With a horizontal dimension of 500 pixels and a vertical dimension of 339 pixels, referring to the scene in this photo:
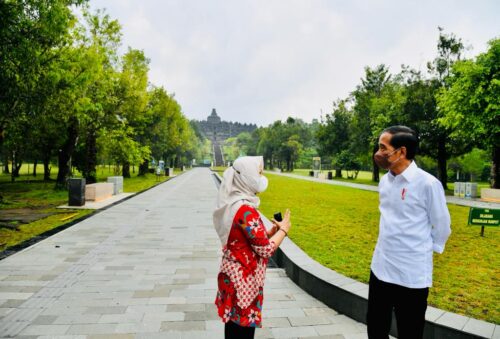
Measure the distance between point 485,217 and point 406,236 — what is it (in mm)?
8127

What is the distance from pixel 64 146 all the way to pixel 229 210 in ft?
77.4

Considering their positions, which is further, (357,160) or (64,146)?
(357,160)

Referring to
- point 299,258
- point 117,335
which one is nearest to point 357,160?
point 299,258

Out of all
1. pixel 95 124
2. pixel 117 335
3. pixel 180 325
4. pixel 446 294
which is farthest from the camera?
pixel 95 124

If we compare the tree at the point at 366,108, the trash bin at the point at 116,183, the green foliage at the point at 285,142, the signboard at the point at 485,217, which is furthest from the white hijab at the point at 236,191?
the green foliage at the point at 285,142

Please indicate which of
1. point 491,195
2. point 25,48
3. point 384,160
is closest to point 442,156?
point 491,195

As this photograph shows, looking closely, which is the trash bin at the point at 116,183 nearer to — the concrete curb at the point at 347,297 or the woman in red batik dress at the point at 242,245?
the concrete curb at the point at 347,297

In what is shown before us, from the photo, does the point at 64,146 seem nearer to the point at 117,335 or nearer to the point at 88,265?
the point at 88,265

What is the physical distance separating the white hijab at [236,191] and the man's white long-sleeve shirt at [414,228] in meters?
1.08

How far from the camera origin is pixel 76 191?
1402 cm

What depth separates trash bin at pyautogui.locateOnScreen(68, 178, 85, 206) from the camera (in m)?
14.0

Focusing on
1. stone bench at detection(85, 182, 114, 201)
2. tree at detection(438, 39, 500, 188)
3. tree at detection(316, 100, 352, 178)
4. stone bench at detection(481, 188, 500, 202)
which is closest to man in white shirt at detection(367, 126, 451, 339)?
stone bench at detection(85, 182, 114, 201)

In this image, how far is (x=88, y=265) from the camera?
631 centimetres

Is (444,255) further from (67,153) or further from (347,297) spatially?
(67,153)
